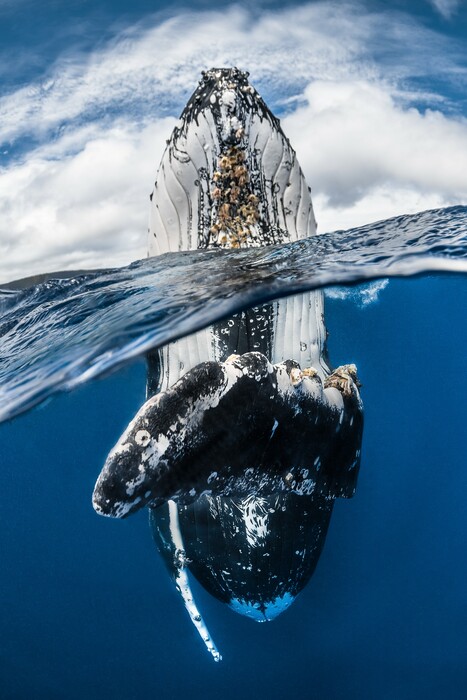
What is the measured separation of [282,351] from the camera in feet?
13.4

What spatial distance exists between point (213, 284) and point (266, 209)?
766 mm

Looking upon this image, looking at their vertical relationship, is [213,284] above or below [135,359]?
above

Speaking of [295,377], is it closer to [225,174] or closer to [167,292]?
[225,174]

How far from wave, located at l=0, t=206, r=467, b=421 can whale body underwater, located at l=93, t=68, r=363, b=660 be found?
0.19 meters

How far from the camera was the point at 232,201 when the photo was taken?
14.3ft

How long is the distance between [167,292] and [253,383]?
256 cm

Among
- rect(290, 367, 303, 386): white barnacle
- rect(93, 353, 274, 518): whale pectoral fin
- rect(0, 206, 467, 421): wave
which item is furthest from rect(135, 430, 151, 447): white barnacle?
rect(0, 206, 467, 421): wave

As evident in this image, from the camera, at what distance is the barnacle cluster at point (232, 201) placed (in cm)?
428

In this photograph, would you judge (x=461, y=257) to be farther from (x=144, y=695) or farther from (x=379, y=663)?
(x=144, y=695)

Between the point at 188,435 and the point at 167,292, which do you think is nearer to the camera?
the point at 188,435

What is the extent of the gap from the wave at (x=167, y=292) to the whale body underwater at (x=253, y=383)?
189mm

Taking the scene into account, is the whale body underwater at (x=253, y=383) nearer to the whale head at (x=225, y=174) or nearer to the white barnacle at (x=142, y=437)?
the whale head at (x=225, y=174)

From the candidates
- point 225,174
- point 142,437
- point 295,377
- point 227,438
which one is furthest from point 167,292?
point 142,437

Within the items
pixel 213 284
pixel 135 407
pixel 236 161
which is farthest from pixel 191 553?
pixel 135 407
